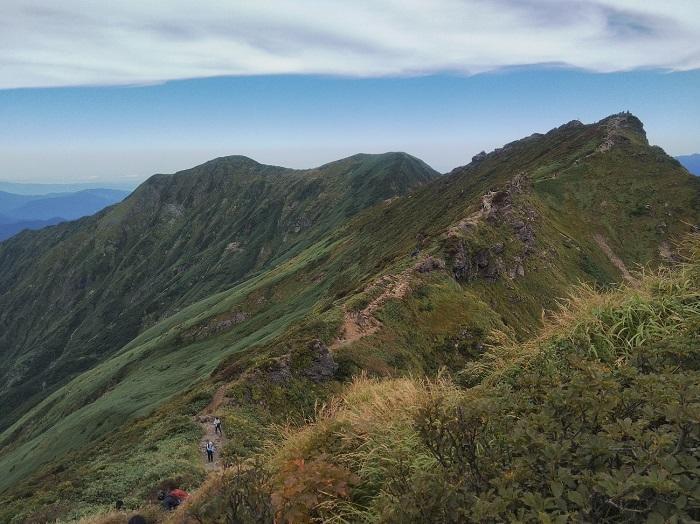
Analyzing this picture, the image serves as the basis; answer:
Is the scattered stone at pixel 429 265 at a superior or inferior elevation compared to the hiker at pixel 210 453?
superior

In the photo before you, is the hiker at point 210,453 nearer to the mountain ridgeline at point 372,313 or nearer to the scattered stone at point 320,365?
the mountain ridgeline at point 372,313

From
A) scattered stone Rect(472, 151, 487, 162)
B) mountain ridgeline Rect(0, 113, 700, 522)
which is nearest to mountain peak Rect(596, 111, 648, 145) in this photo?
mountain ridgeline Rect(0, 113, 700, 522)

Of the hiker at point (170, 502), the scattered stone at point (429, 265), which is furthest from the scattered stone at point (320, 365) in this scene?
the scattered stone at point (429, 265)

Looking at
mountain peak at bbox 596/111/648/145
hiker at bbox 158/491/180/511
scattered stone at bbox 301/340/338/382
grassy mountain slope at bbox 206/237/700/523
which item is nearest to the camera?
grassy mountain slope at bbox 206/237/700/523

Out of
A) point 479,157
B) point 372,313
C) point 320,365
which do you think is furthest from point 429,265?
point 479,157

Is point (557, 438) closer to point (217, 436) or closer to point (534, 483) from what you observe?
point (534, 483)

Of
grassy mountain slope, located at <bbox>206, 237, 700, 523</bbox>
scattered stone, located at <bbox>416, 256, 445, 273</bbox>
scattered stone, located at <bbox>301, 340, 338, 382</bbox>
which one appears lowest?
scattered stone, located at <bbox>301, 340, 338, 382</bbox>

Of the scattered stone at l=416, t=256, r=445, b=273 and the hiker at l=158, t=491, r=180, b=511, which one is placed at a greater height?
the scattered stone at l=416, t=256, r=445, b=273

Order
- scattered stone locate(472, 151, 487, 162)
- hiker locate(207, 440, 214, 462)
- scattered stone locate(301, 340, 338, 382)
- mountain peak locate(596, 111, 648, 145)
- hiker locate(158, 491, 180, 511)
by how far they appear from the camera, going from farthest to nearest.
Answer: scattered stone locate(472, 151, 487, 162) → mountain peak locate(596, 111, 648, 145) → scattered stone locate(301, 340, 338, 382) → hiker locate(207, 440, 214, 462) → hiker locate(158, 491, 180, 511)

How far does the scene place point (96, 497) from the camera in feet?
74.6

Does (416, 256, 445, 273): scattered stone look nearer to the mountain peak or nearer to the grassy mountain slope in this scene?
the grassy mountain slope

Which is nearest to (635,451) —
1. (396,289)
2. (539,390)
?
(539,390)

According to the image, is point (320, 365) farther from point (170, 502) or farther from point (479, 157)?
point (479, 157)

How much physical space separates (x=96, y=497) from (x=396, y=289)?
27823 millimetres
